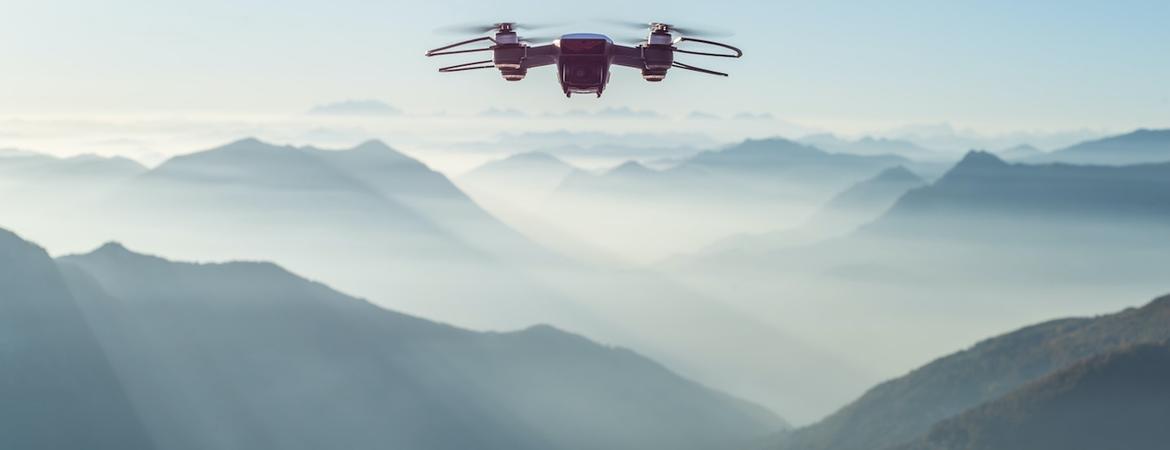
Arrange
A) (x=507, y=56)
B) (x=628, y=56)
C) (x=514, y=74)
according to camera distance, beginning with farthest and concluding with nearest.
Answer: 1. (x=628, y=56)
2. (x=514, y=74)
3. (x=507, y=56)

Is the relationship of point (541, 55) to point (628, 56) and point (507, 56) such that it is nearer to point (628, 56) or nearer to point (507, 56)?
point (507, 56)

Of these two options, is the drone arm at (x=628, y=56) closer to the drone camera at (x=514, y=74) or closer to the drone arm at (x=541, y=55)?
the drone arm at (x=541, y=55)

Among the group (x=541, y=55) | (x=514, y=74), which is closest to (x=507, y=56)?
(x=514, y=74)

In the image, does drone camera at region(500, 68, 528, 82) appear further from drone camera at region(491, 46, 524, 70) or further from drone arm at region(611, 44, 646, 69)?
drone arm at region(611, 44, 646, 69)

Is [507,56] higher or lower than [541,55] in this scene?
lower

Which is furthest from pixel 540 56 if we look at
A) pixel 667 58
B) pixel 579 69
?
pixel 667 58

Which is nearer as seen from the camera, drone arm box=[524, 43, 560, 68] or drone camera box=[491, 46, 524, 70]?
drone camera box=[491, 46, 524, 70]

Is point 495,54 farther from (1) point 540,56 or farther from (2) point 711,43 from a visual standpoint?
(2) point 711,43

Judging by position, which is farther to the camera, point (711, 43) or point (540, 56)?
point (540, 56)
